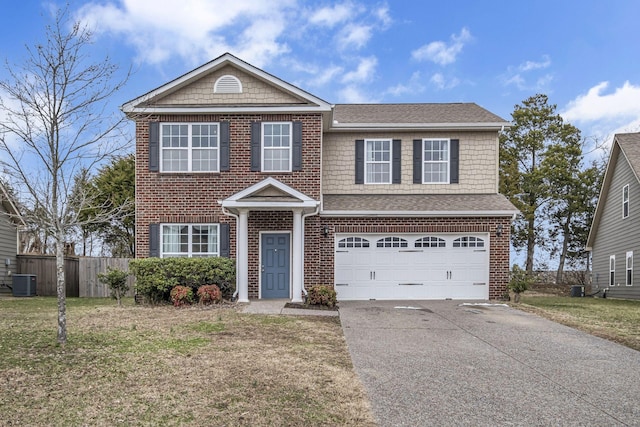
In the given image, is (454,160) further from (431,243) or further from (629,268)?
(629,268)

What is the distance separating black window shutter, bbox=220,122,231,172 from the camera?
1550 centimetres

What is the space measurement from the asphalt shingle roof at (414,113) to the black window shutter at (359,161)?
0.78m

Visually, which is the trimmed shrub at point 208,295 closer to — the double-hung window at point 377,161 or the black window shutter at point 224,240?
the black window shutter at point 224,240

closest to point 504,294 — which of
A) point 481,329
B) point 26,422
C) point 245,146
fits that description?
point 481,329

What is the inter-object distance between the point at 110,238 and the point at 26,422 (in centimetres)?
2589

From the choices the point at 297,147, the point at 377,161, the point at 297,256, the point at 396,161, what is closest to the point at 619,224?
the point at 396,161

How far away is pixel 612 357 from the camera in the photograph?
27.5 ft

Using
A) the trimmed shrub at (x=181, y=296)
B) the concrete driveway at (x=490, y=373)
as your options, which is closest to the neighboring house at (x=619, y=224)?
the concrete driveway at (x=490, y=373)

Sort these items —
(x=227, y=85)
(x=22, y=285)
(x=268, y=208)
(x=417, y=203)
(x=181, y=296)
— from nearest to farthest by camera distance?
1. (x=181, y=296)
2. (x=268, y=208)
3. (x=227, y=85)
4. (x=417, y=203)
5. (x=22, y=285)

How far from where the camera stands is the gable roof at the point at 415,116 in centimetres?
1712

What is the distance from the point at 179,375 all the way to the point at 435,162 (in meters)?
12.8

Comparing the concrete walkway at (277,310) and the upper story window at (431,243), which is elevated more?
the upper story window at (431,243)

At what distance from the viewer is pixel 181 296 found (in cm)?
1357

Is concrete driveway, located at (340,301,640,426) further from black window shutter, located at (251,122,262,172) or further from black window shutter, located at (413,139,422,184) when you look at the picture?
black window shutter, located at (413,139,422,184)
